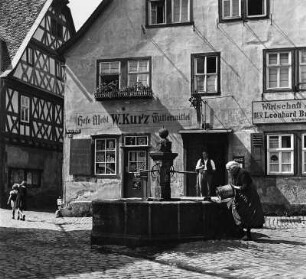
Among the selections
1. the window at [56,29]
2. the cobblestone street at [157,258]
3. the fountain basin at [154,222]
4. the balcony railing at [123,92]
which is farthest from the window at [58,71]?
the fountain basin at [154,222]

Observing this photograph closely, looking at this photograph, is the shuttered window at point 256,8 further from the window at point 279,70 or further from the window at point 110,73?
the window at point 110,73

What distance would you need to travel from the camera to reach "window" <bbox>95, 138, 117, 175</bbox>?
19.9m

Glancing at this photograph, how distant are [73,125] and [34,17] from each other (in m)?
10.3

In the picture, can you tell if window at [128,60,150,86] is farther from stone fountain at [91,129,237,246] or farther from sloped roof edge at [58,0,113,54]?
stone fountain at [91,129,237,246]

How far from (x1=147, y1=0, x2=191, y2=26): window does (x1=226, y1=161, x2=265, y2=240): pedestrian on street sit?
32.2 feet

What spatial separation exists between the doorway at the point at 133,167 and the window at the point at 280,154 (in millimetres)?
4312

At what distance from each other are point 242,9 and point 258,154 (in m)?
5.07

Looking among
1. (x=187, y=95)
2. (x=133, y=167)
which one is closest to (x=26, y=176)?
(x=133, y=167)

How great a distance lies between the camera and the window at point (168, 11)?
19.9 m

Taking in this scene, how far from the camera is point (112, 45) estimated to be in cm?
2030

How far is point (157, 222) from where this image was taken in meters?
10.7

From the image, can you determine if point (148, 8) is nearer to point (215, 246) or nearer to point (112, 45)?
point (112, 45)

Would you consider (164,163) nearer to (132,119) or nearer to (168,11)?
(132,119)

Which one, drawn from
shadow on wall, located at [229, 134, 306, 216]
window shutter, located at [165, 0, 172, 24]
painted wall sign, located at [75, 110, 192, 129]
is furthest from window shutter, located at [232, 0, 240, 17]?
shadow on wall, located at [229, 134, 306, 216]
